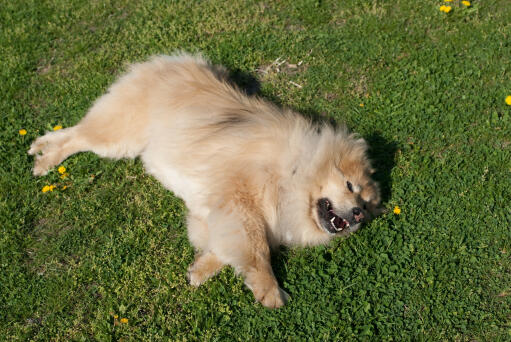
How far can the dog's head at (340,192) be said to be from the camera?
155 inches

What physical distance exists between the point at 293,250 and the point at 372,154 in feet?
4.99

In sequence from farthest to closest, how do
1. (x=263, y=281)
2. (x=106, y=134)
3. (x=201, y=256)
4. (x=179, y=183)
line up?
(x=106, y=134) → (x=179, y=183) → (x=201, y=256) → (x=263, y=281)

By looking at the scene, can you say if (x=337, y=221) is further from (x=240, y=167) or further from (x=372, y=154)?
(x=372, y=154)

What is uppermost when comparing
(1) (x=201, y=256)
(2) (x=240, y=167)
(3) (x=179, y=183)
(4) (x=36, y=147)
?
(2) (x=240, y=167)

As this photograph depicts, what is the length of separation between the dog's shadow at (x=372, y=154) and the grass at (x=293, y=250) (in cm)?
2

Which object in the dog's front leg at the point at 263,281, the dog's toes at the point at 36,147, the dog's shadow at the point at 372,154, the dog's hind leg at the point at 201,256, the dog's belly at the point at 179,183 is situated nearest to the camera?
the dog's front leg at the point at 263,281

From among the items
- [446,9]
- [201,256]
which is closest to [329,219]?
[201,256]

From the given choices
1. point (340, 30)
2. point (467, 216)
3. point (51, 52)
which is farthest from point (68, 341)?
point (340, 30)

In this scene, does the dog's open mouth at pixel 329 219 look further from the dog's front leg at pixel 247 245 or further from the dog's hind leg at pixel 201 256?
the dog's hind leg at pixel 201 256

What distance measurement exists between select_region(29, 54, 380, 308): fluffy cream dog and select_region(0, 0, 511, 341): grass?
0.74 feet

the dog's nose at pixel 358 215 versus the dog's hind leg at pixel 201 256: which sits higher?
the dog's nose at pixel 358 215

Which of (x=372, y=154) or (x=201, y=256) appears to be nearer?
(x=201, y=256)

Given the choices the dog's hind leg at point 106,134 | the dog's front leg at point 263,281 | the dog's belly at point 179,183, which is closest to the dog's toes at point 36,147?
the dog's hind leg at point 106,134

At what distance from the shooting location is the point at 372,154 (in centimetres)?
502
